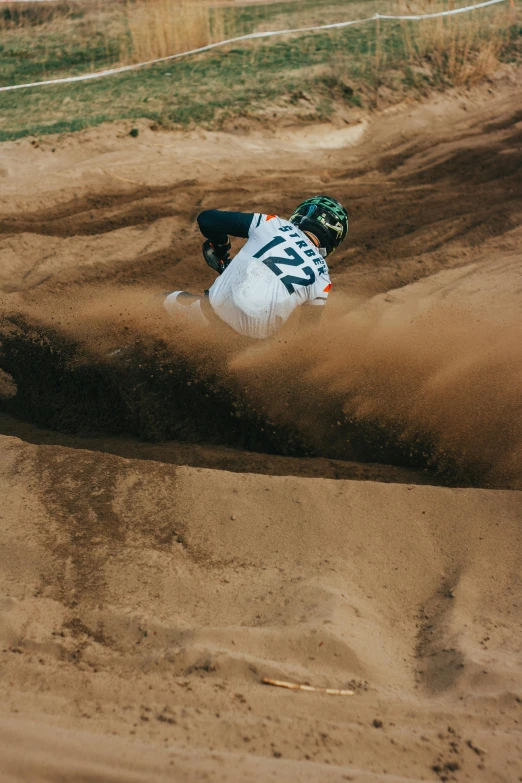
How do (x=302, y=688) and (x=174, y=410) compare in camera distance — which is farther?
(x=174, y=410)

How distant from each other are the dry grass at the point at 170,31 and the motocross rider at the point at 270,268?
371 inches

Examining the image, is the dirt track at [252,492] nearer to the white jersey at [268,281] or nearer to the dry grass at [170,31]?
the white jersey at [268,281]

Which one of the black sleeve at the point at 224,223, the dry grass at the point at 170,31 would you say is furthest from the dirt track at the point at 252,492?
the dry grass at the point at 170,31

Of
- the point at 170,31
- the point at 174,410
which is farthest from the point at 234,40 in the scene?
the point at 174,410

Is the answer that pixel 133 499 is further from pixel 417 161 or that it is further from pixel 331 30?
pixel 331 30

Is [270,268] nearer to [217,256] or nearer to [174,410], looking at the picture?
[217,256]

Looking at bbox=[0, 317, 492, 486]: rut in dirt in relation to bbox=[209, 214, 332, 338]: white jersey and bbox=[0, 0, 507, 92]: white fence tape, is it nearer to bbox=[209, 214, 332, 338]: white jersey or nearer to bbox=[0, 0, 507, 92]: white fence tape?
bbox=[209, 214, 332, 338]: white jersey

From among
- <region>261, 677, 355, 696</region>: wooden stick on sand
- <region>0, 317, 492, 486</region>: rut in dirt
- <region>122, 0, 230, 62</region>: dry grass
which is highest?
<region>122, 0, 230, 62</region>: dry grass

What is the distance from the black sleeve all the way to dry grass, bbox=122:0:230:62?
9303 mm

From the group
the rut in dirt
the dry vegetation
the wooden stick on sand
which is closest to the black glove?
the rut in dirt

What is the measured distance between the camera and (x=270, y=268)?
5469mm

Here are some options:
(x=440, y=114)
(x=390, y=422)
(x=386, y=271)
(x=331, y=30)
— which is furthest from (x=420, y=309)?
(x=331, y=30)

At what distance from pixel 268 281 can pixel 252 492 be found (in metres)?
1.54

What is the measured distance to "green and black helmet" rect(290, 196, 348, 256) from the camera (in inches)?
227
